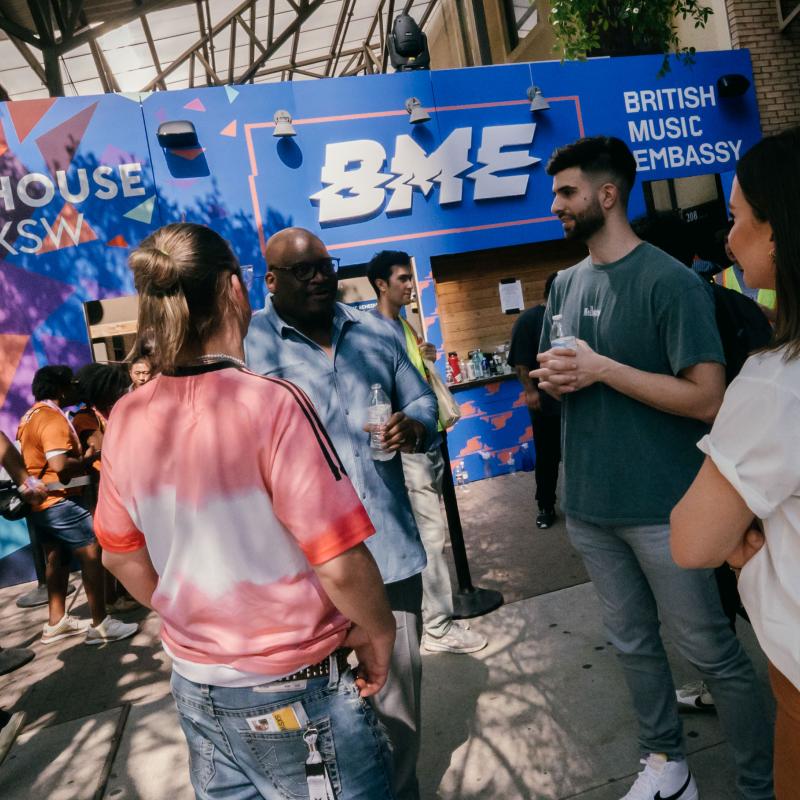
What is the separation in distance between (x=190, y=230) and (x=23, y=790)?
10.8 feet

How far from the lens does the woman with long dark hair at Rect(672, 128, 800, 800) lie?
122 cm

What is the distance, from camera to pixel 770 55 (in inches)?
375

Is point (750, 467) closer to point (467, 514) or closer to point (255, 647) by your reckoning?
point (255, 647)


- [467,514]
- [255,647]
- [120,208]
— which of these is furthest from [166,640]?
[120,208]

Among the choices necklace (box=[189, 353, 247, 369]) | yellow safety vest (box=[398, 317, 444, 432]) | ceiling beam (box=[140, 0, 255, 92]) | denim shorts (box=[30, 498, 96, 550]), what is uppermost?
ceiling beam (box=[140, 0, 255, 92])

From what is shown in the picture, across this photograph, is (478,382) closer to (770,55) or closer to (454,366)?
(454,366)

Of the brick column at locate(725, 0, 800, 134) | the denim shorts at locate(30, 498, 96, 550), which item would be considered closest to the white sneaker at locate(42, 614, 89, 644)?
the denim shorts at locate(30, 498, 96, 550)

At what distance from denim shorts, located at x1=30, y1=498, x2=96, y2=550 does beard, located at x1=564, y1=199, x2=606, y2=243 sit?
14.3ft

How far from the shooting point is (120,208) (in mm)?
7332

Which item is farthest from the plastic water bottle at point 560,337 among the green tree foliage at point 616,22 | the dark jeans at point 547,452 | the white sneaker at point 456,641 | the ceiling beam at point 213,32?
the ceiling beam at point 213,32

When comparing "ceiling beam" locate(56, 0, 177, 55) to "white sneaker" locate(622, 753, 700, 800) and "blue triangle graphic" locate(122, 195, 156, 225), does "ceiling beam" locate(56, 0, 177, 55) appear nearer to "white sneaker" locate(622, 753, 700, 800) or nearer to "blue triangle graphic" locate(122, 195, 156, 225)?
"blue triangle graphic" locate(122, 195, 156, 225)

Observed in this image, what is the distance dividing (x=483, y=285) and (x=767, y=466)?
7.70 meters

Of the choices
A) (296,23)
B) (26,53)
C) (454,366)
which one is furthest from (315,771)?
(296,23)

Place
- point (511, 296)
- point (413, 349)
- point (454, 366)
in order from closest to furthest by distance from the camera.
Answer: point (413, 349) < point (454, 366) < point (511, 296)
